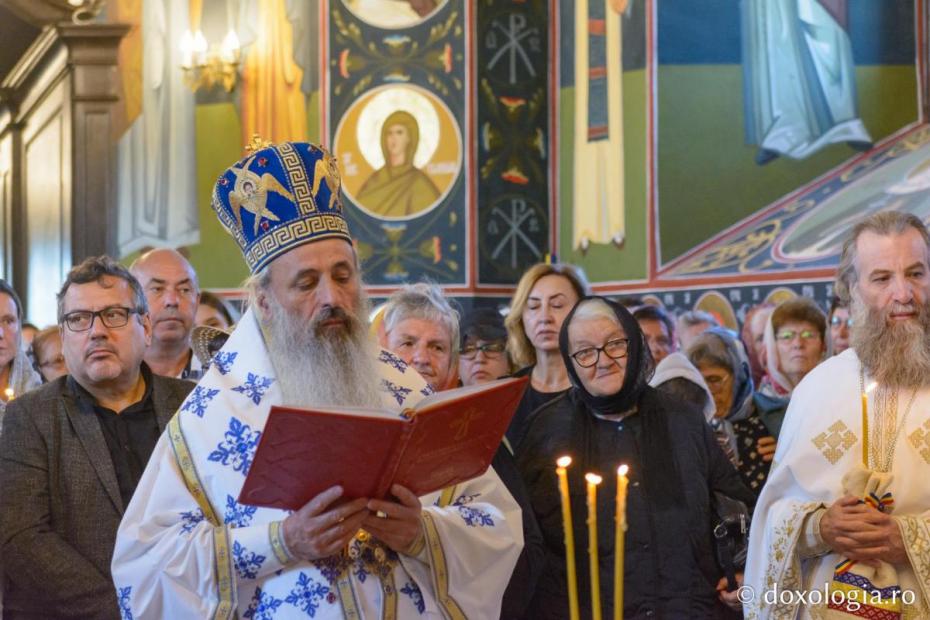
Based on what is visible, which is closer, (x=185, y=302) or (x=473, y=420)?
(x=473, y=420)

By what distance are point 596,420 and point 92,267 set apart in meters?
1.54

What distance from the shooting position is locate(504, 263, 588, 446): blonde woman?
4.98 metres

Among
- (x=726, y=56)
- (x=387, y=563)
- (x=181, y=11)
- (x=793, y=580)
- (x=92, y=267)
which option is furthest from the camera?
(x=181, y=11)

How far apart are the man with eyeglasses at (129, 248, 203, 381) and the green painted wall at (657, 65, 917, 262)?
6435mm

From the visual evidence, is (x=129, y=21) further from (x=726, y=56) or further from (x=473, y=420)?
(x=473, y=420)

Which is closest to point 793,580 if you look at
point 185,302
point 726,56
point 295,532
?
point 295,532

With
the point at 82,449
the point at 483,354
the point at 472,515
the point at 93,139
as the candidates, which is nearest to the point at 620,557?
the point at 472,515

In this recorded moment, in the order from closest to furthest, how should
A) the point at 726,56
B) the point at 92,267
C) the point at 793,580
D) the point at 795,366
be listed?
the point at 793,580, the point at 92,267, the point at 795,366, the point at 726,56

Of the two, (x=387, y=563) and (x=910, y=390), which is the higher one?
(x=910, y=390)

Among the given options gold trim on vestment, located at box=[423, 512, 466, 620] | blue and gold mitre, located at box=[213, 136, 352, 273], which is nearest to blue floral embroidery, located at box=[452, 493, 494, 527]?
gold trim on vestment, located at box=[423, 512, 466, 620]

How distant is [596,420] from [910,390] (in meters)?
0.90

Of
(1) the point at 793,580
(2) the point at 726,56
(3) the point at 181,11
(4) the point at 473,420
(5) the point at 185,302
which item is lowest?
(1) the point at 793,580

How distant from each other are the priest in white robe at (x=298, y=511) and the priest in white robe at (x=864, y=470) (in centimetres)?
83

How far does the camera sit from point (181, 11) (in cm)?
1231
